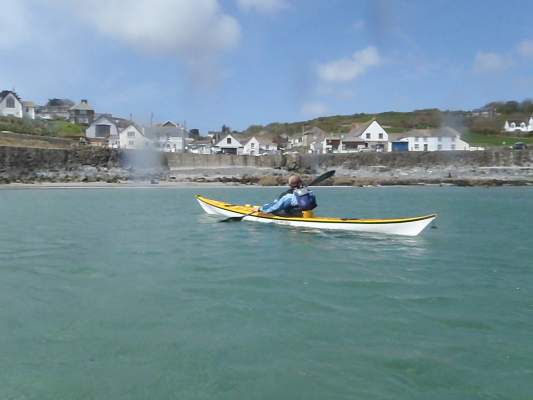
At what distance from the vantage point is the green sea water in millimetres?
4340

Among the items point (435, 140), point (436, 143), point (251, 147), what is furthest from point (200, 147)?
point (436, 143)

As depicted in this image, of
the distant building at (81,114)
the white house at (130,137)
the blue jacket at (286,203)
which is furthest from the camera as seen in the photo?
the distant building at (81,114)

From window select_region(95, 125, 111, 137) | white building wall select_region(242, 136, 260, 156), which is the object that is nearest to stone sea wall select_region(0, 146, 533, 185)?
white building wall select_region(242, 136, 260, 156)

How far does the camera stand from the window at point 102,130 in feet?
224

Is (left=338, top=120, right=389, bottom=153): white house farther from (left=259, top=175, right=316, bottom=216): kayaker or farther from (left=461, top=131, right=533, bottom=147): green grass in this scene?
(left=259, top=175, right=316, bottom=216): kayaker

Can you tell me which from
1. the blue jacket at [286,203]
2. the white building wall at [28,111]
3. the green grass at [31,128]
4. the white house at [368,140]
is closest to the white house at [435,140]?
the white house at [368,140]

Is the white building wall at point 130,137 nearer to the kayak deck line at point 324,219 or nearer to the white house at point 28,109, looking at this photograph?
the white house at point 28,109

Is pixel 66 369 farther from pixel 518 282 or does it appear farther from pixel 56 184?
pixel 56 184

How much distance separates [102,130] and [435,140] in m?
44.4

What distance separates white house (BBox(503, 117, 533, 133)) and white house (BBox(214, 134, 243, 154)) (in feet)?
115

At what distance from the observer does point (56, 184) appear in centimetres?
4316

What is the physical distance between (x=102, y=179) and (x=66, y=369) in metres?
45.0

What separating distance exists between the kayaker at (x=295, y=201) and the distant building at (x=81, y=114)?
238ft

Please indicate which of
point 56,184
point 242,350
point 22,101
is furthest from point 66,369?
point 22,101
